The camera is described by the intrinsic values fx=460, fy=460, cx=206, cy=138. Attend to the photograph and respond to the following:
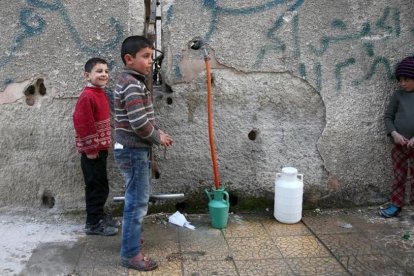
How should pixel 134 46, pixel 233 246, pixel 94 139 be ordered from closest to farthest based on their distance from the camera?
1. pixel 134 46
2. pixel 233 246
3. pixel 94 139

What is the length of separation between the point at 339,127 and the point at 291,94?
0.52m

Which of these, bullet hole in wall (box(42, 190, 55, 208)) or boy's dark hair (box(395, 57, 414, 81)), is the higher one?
boy's dark hair (box(395, 57, 414, 81))

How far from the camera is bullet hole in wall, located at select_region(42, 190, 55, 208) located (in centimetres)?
395

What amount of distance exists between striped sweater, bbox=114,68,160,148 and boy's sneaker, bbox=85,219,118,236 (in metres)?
0.94

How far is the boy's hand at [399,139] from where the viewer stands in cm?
386

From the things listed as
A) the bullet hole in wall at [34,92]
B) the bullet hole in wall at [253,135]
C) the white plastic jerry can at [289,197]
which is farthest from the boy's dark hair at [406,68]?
the bullet hole in wall at [34,92]

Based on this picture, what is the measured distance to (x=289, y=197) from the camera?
3.80 metres

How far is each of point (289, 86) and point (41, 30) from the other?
6.96 ft

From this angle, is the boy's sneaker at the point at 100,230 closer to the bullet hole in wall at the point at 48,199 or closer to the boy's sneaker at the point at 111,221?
the boy's sneaker at the point at 111,221

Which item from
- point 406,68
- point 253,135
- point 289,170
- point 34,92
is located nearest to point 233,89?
point 253,135

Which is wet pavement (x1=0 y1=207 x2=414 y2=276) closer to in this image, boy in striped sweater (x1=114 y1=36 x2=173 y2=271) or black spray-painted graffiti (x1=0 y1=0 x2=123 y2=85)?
boy in striped sweater (x1=114 y1=36 x2=173 y2=271)

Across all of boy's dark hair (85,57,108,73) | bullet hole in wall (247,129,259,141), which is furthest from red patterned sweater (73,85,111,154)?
bullet hole in wall (247,129,259,141)

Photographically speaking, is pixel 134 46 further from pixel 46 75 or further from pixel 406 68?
pixel 406 68

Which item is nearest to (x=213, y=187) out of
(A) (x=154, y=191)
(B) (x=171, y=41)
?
(A) (x=154, y=191)
